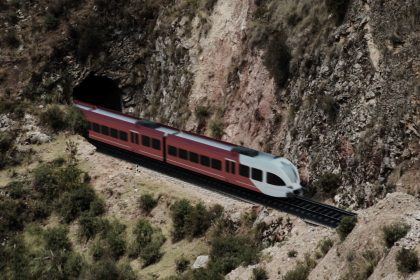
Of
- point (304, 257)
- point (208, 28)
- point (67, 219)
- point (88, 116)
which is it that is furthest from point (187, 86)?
point (304, 257)

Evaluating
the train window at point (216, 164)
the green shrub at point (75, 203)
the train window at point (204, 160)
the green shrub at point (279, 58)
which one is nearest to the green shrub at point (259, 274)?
the train window at point (216, 164)

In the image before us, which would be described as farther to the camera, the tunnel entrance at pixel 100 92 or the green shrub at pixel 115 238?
the tunnel entrance at pixel 100 92

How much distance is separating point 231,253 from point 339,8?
18.6 meters

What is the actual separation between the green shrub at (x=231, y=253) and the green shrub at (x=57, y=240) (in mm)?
11157

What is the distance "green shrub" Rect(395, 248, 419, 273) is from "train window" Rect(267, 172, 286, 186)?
1306 centimetres

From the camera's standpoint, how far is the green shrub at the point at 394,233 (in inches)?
1006

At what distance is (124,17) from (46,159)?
59.4ft

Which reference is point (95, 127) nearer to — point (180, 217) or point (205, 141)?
point (205, 141)

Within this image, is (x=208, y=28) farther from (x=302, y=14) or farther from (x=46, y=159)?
(x=46, y=159)

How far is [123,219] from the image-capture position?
4200 cm

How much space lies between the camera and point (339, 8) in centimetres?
4112

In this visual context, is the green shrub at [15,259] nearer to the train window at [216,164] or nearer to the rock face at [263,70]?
the train window at [216,164]

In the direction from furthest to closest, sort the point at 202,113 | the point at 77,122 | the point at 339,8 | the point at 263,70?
1. the point at 77,122
2. the point at 202,113
3. the point at 263,70
4. the point at 339,8

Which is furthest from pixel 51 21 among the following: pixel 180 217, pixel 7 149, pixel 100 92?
pixel 180 217
